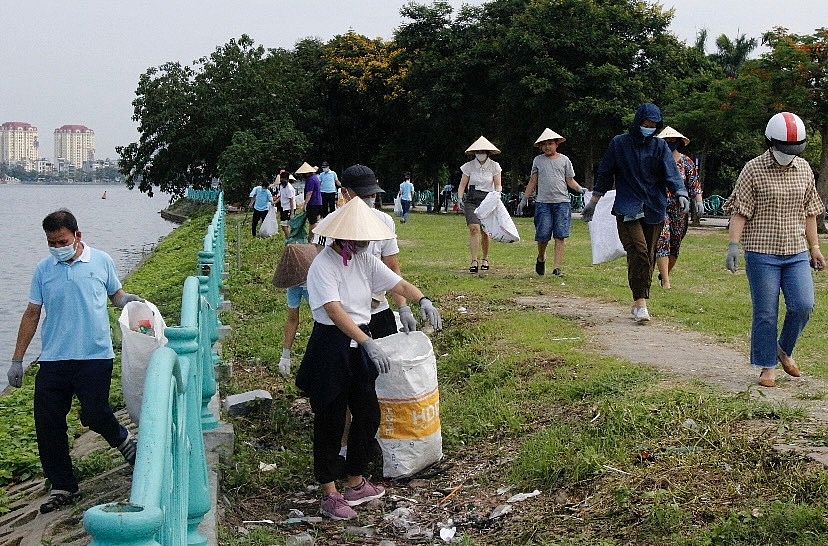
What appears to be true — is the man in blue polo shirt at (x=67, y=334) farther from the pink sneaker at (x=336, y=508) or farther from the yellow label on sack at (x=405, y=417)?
the yellow label on sack at (x=405, y=417)

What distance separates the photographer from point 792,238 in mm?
5824

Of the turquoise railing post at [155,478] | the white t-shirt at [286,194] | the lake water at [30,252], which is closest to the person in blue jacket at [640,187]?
the turquoise railing post at [155,478]

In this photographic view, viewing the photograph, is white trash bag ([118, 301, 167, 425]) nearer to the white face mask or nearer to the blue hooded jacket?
the white face mask

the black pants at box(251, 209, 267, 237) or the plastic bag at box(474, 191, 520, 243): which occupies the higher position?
the plastic bag at box(474, 191, 520, 243)

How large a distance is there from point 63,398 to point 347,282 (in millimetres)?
1866

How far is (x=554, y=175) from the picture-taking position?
11.0 m

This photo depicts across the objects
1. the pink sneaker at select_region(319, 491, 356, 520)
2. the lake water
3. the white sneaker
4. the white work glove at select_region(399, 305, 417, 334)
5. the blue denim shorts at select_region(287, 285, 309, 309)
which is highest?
the white work glove at select_region(399, 305, 417, 334)

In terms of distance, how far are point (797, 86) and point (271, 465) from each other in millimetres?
19243

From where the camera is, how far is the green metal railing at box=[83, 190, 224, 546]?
1846 millimetres

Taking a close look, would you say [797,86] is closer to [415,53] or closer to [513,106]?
[513,106]

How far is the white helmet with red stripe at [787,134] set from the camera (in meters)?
5.70

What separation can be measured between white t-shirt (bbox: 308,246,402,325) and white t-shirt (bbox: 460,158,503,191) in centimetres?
668

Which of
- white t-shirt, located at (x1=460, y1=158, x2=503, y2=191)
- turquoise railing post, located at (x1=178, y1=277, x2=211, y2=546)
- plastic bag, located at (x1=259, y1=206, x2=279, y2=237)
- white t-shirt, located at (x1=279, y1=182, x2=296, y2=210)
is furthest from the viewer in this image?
plastic bag, located at (x1=259, y1=206, x2=279, y2=237)

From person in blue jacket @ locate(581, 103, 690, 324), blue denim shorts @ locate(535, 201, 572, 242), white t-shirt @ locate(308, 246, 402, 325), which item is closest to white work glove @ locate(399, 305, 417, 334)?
white t-shirt @ locate(308, 246, 402, 325)
